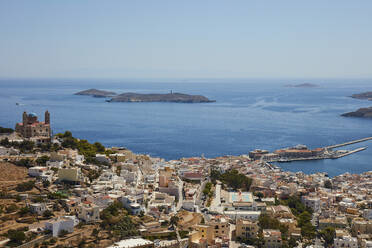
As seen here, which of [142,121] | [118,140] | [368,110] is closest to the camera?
[118,140]

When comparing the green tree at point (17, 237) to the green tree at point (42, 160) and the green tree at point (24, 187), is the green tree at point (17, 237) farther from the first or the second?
the green tree at point (42, 160)

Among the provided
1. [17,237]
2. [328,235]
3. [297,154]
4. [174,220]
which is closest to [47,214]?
[17,237]

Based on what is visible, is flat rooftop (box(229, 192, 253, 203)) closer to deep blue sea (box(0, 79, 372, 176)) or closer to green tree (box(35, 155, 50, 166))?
green tree (box(35, 155, 50, 166))

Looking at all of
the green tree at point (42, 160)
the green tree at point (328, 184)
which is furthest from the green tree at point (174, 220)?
the green tree at point (328, 184)

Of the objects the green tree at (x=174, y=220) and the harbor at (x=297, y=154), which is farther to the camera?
the harbor at (x=297, y=154)

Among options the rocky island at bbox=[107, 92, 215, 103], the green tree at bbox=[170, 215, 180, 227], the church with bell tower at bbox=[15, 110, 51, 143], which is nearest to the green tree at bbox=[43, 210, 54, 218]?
the green tree at bbox=[170, 215, 180, 227]

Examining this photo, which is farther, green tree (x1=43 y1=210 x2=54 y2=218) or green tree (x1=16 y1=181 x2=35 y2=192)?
green tree (x1=16 y1=181 x2=35 y2=192)

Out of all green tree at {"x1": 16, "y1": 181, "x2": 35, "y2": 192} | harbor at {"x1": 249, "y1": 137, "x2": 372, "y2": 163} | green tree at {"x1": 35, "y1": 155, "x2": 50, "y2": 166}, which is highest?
green tree at {"x1": 35, "y1": 155, "x2": 50, "y2": 166}

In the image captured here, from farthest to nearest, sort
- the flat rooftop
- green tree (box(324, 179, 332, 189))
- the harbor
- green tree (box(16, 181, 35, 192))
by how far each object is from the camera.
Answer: the harbor, green tree (box(324, 179, 332, 189)), the flat rooftop, green tree (box(16, 181, 35, 192))

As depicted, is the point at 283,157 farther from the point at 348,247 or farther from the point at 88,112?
the point at 88,112

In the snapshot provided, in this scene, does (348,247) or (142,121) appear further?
(142,121)

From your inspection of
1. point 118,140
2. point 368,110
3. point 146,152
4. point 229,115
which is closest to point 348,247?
point 146,152
